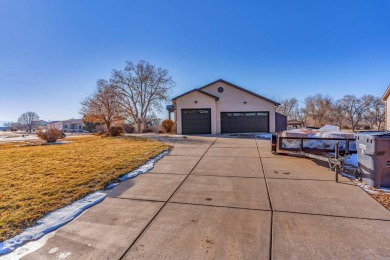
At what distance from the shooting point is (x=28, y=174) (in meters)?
5.20

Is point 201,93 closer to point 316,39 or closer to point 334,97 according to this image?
point 316,39

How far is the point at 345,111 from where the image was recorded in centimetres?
4472

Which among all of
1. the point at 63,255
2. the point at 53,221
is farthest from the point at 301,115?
the point at 63,255

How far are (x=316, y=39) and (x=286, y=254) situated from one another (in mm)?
15885

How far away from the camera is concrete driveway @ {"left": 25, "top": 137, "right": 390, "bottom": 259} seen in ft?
7.24

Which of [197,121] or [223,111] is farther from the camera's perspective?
[223,111]

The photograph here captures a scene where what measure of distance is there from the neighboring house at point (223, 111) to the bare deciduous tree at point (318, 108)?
1110 inches

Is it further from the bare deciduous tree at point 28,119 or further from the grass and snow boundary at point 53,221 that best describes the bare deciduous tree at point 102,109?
the bare deciduous tree at point 28,119

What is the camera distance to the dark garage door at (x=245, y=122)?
1881 cm

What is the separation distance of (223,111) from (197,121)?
2.88 m

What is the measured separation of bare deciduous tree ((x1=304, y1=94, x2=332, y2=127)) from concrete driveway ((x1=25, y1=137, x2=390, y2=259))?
43.1 meters

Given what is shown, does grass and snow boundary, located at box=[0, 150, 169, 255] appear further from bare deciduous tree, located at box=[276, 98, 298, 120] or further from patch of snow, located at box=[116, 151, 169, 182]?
bare deciduous tree, located at box=[276, 98, 298, 120]

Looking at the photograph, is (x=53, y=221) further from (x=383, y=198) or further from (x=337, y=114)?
(x=337, y=114)

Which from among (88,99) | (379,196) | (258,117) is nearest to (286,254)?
(379,196)
